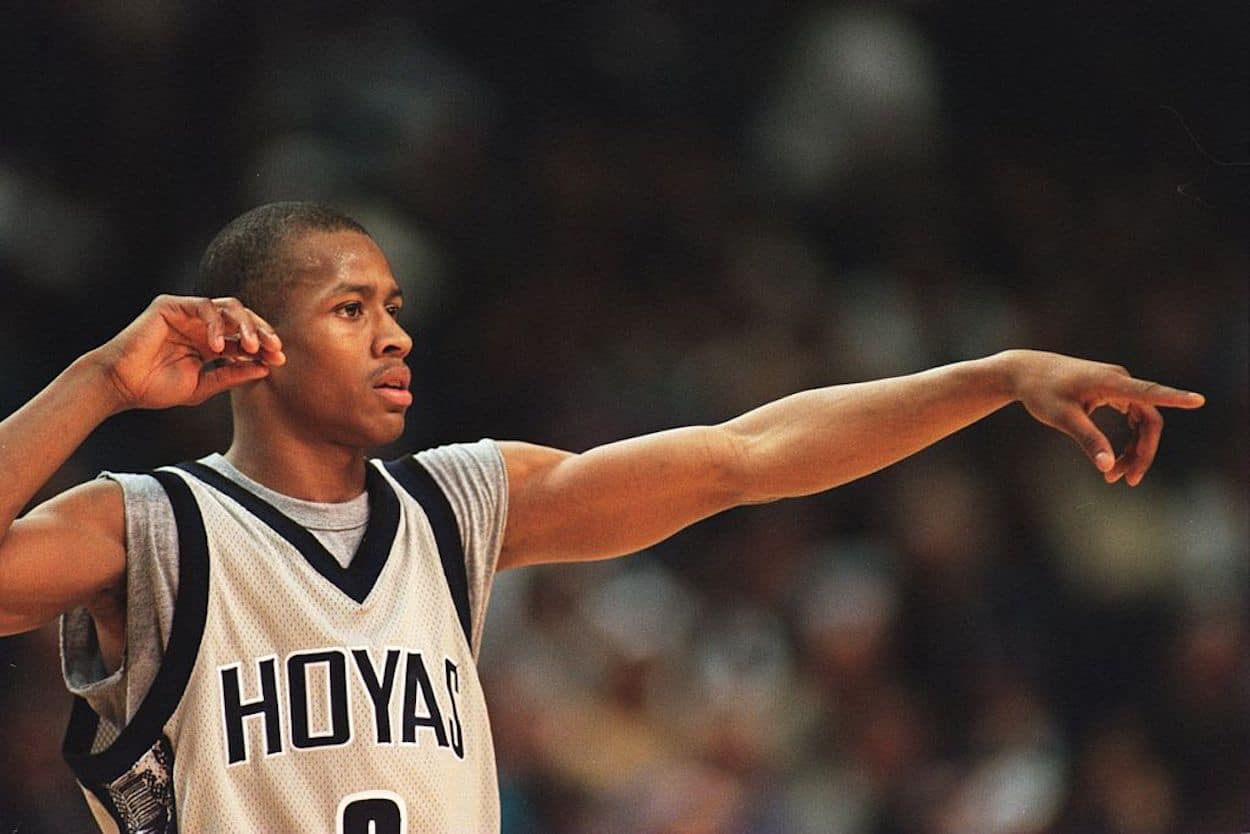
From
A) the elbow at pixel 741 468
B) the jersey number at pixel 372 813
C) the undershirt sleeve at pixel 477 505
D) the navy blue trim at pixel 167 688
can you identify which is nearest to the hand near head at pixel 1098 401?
the elbow at pixel 741 468

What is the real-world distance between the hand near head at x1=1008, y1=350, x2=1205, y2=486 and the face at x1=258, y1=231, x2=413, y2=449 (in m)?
0.85

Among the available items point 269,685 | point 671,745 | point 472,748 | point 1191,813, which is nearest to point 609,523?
point 472,748

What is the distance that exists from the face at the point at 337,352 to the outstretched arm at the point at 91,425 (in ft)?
0.58

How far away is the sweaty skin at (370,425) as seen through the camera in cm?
202

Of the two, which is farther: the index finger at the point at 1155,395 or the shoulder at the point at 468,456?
the shoulder at the point at 468,456

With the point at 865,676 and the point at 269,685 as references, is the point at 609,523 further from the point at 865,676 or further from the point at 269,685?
the point at 865,676

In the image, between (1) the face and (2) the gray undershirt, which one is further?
(1) the face

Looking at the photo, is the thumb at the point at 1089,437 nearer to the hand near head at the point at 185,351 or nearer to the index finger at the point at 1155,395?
the index finger at the point at 1155,395

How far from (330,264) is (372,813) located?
2.50 ft

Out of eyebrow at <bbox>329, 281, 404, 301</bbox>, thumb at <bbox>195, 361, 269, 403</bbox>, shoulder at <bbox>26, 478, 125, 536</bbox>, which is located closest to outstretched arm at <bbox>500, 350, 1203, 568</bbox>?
eyebrow at <bbox>329, 281, 404, 301</bbox>

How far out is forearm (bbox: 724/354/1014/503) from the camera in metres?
2.29

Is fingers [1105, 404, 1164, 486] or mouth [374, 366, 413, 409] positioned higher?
mouth [374, 366, 413, 409]

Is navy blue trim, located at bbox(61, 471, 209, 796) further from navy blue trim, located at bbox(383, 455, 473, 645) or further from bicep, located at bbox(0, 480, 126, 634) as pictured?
navy blue trim, located at bbox(383, 455, 473, 645)

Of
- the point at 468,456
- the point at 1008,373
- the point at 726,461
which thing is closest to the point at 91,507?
the point at 468,456
